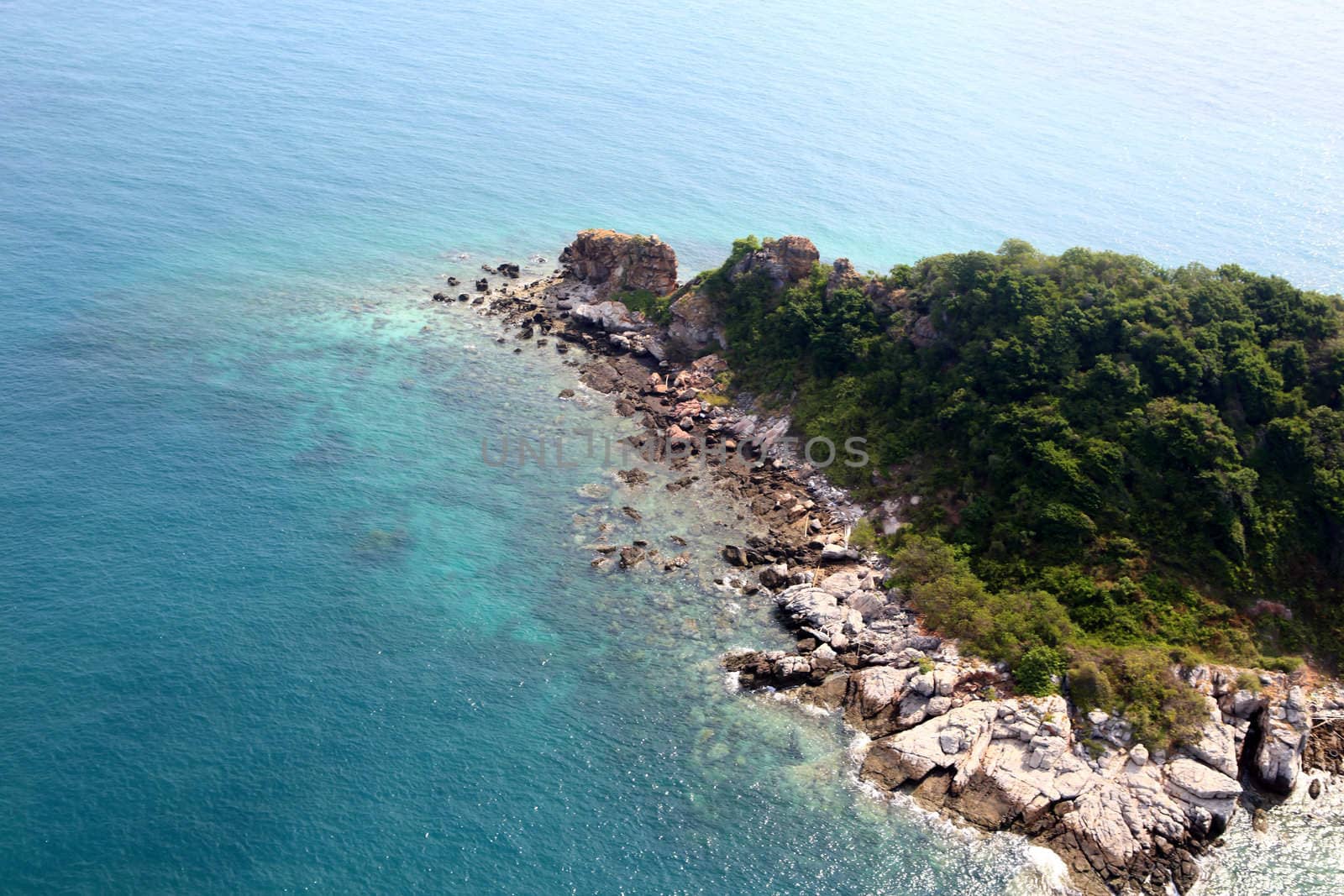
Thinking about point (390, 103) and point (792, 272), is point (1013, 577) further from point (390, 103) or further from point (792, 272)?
point (390, 103)

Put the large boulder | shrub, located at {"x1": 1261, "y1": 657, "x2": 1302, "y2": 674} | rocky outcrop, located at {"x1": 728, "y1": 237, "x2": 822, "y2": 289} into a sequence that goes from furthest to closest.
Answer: the large boulder < rocky outcrop, located at {"x1": 728, "y1": 237, "x2": 822, "y2": 289} < shrub, located at {"x1": 1261, "y1": 657, "x2": 1302, "y2": 674}

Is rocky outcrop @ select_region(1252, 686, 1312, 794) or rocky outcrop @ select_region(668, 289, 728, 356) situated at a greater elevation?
rocky outcrop @ select_region(668, 289, 728, 356)

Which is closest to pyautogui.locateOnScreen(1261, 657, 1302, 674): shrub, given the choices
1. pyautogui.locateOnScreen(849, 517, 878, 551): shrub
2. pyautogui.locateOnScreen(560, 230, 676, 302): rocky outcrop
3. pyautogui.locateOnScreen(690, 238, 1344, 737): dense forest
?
pyautogui.locateOnScreen(690, 238, 1344, 737): dense forest

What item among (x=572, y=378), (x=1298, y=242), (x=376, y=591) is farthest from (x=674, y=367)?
(x=1298, y=242)

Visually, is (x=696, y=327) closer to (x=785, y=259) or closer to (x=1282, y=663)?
(x=785, y=259)

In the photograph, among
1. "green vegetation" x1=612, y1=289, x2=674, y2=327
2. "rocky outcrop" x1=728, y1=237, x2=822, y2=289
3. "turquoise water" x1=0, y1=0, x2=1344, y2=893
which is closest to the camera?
"turquoise water" x1=0, y1=0, x2=1344, y2=893

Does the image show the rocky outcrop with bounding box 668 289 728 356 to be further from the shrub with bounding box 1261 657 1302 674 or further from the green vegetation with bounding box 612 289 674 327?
the shrub with bounding box 1261 657 1302 674

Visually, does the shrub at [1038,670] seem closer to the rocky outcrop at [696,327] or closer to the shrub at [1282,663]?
the shrub at [1282,663]

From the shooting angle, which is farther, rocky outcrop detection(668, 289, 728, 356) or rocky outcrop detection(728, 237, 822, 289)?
rocky outcrop detection(668, 289, 728, 356)
